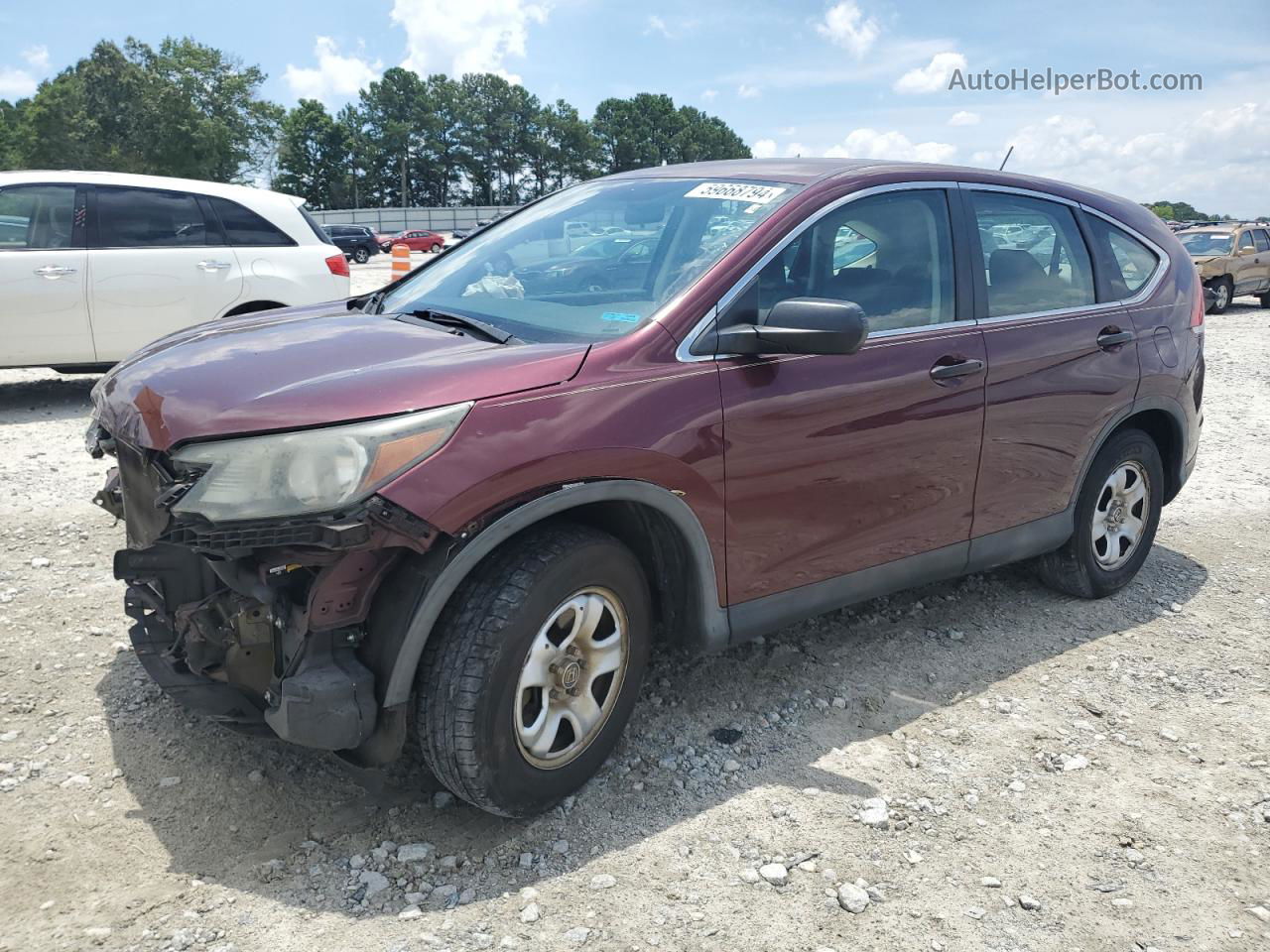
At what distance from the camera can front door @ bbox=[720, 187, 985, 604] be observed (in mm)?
3219

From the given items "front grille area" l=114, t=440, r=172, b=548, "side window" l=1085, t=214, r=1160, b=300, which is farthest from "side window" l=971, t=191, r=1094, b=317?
"front grille area" l=114, t=440, r=172, b=548

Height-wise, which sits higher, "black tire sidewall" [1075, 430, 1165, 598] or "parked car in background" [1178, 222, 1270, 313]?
"parked car in background" [1178, 222, 1270, 313]

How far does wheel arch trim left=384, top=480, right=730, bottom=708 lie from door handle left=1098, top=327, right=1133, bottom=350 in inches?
89.1

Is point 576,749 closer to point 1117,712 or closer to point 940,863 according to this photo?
point 940,863

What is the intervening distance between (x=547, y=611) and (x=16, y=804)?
1.67m

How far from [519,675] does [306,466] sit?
30.7 inches

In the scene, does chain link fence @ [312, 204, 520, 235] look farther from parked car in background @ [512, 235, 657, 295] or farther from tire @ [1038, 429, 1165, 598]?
parked car in background @ [512, 235, 657, 295]

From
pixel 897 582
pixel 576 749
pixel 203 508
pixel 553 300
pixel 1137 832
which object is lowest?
pixel 1137 832

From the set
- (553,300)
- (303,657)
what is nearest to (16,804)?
(303,657)

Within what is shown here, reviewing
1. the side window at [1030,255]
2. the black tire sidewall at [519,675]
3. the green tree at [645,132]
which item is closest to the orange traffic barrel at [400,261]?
the side window at [1030,255]

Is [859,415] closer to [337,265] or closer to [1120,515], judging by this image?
[1120,515]

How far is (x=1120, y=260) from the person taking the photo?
4.63m

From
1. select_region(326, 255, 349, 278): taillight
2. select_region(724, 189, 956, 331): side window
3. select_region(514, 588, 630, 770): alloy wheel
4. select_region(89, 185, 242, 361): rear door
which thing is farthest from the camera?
select_region(326, 255, 349, 278): taillight

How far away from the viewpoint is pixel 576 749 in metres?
2.99
